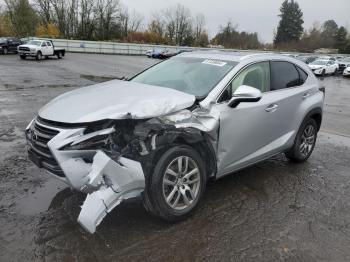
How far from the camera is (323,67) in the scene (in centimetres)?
3388

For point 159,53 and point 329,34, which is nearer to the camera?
point 159,53

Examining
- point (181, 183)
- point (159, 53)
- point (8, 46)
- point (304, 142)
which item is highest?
point (181, 183)

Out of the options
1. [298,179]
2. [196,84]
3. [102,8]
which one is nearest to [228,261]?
[196,84]

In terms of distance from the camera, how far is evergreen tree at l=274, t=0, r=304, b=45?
98062 mm

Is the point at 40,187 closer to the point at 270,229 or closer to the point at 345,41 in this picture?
the point at 270,229

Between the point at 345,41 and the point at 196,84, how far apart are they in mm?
102690

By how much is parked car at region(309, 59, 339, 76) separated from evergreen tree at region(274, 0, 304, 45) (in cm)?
6611

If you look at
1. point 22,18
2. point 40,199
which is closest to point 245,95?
point 40,199

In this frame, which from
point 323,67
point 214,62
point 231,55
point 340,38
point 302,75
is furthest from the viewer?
point 340,38

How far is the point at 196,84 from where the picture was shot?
4.44 meters

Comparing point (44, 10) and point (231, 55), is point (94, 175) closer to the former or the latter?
point (231, 55)

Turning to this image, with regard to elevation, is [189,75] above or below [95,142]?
above

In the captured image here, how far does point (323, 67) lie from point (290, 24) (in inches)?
2754

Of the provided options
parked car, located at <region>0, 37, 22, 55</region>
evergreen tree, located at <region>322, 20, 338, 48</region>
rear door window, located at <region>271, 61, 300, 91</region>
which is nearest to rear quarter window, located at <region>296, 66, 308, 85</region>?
rear door window, located at <region>271, 61, 300, 91</region>
